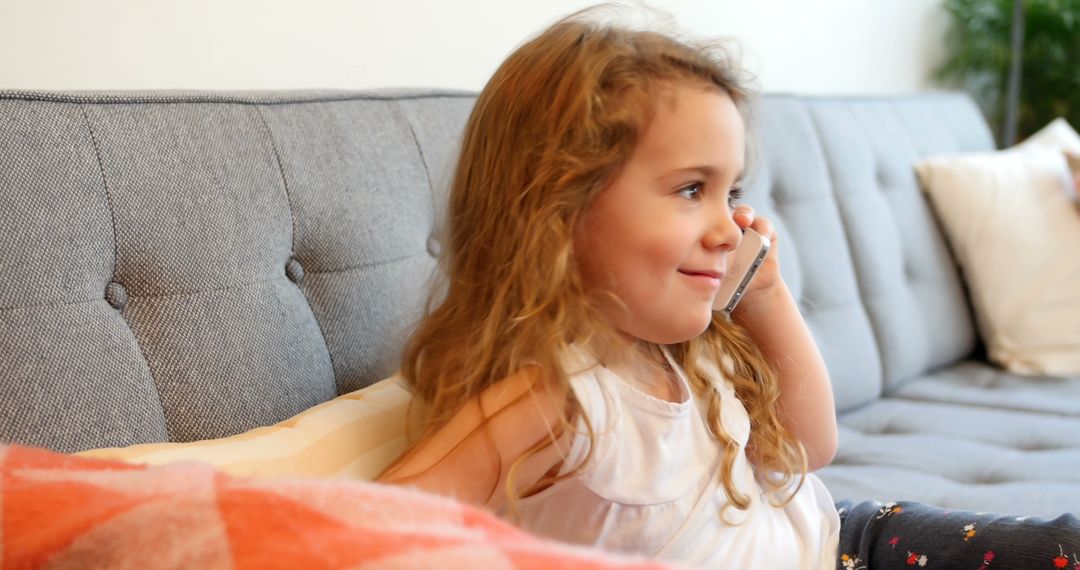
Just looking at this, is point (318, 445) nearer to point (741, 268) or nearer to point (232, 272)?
point (232, 272)

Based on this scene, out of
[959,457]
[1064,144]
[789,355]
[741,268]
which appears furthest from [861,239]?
[741,268]

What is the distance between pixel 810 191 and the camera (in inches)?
73.4

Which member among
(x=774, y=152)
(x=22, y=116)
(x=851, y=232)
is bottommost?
(x=851, y=232)

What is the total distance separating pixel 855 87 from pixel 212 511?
248 cm

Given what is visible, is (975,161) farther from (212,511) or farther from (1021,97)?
(212,511)

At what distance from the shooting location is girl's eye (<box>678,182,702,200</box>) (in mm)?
915

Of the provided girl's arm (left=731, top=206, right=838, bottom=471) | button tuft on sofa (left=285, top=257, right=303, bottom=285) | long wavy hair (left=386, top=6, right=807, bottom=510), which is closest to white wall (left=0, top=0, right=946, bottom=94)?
button tuft on sofa (left=285, top=257, right=303, bottom=285)

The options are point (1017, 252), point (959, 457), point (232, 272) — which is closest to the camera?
point (232, 272)

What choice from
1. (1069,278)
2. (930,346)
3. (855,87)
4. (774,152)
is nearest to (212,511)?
(774,152)

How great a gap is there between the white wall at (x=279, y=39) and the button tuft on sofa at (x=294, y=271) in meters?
0.34

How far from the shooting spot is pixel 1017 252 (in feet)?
6.88

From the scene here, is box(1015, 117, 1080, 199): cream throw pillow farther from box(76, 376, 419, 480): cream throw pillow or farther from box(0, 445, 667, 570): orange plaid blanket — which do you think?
box(0, 445, 667, 570): orange plaid blanket

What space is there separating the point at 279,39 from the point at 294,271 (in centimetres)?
46

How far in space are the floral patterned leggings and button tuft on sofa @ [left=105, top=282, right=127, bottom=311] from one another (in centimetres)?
74
